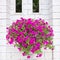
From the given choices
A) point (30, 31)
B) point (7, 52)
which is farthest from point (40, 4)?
point (30, 31)

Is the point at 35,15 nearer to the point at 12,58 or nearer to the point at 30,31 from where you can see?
the point at 12,58

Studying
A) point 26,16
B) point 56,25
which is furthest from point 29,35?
point 26,16

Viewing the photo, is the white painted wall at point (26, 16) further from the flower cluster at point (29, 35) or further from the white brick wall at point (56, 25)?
the flower cluster at point (29, 35)

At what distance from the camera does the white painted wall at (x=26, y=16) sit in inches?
236

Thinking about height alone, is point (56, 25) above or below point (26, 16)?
below

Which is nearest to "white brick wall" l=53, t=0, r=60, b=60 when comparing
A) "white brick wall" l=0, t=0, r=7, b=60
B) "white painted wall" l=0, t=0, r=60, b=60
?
"white painted wall" l=0, t=0, r=60, b=60

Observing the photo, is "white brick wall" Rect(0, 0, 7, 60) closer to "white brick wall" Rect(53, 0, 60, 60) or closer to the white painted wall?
the white painted wall

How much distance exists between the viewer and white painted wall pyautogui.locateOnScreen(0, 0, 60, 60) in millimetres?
5992

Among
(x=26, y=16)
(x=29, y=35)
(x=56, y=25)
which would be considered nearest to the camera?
(x=29, y=35)

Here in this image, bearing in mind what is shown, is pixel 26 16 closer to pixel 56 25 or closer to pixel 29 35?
pixel 56 25

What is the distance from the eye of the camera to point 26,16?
6.39 metres

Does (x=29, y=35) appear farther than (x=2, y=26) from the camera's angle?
No

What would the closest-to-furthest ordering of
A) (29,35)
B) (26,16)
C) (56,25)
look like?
1. (29,35)
2. (56,25)
3. (26,16)

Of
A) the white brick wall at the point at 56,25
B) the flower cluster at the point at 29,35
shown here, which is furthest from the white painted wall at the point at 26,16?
the flower cluster at the point at 29,35
